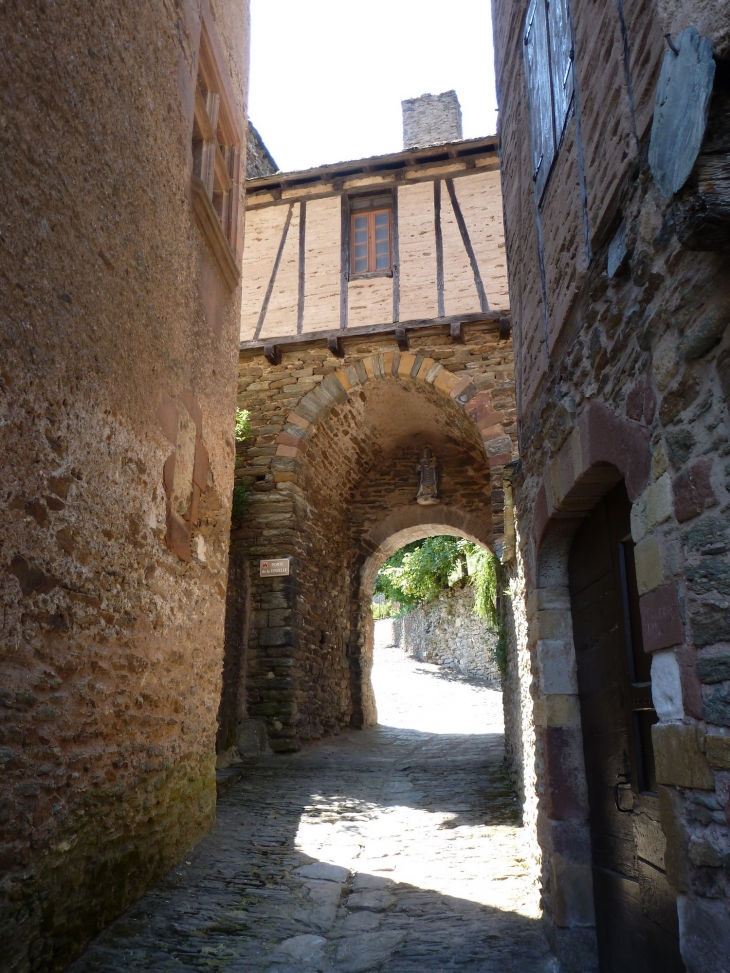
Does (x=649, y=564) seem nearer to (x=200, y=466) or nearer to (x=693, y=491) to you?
(x=693, y=491)

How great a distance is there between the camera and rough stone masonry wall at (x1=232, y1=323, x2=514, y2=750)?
26.1 ft

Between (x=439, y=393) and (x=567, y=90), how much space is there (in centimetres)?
552

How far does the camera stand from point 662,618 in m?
1.98

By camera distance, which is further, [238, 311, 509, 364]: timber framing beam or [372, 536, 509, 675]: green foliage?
[372, 536, 509, 675]: green foliage

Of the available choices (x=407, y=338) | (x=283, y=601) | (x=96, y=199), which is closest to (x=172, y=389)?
(x=96, y=199)

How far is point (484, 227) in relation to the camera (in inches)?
345

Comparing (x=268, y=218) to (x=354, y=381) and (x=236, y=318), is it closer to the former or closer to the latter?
(x=354, y=381)

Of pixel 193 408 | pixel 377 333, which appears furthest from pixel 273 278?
pixel 193 408

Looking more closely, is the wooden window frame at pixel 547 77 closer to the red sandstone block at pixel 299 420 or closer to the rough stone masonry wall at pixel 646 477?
the rough stone masonry wall at pixel 646 477

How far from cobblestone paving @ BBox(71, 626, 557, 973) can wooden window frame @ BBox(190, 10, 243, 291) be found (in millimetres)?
3944

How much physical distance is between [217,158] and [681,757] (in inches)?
208

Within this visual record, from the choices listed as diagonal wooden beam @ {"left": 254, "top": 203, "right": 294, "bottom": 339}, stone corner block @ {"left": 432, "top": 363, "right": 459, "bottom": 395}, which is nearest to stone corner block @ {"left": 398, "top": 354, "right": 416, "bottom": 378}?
stone corner block @ {"left": 432, "top": 363, "right": 459, "bottom": 395}

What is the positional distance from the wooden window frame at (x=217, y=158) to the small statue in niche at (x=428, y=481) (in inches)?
193

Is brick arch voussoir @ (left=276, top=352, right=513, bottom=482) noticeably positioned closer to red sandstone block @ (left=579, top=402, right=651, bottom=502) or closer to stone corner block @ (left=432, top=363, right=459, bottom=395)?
stone corner block @ (left=432, top=363, right=459, bottom=395)
